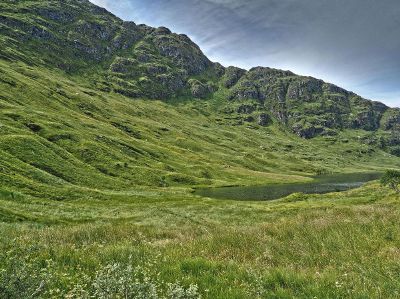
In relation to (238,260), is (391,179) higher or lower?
lower

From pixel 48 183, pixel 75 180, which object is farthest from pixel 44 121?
pixel 48 183

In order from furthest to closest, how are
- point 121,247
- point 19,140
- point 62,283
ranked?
point 19,140
point 121,247
point 62,283

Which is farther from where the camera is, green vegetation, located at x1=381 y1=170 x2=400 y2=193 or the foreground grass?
green vegetation, located at x1=381 y1=170 x2=400 y2=193

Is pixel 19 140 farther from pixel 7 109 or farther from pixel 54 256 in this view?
pixel 54 256

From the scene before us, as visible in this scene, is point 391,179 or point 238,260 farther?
point 391,179

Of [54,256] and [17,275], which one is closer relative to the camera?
[17,275]

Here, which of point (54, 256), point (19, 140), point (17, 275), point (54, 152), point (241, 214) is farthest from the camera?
point (54, 152)

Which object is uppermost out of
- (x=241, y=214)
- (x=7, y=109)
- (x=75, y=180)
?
(x=7, y=109)

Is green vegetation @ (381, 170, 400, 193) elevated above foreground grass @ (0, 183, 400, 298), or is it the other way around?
foreground grass @ (0, 183, 400, 298)

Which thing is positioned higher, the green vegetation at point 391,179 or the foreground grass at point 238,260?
the foreground grass at point 238,260

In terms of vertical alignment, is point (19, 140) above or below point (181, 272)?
below

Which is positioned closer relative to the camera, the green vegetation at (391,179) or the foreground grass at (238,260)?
the foreground grass at (238,260)

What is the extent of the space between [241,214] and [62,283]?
70.0 meters

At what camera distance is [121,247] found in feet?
37.2
